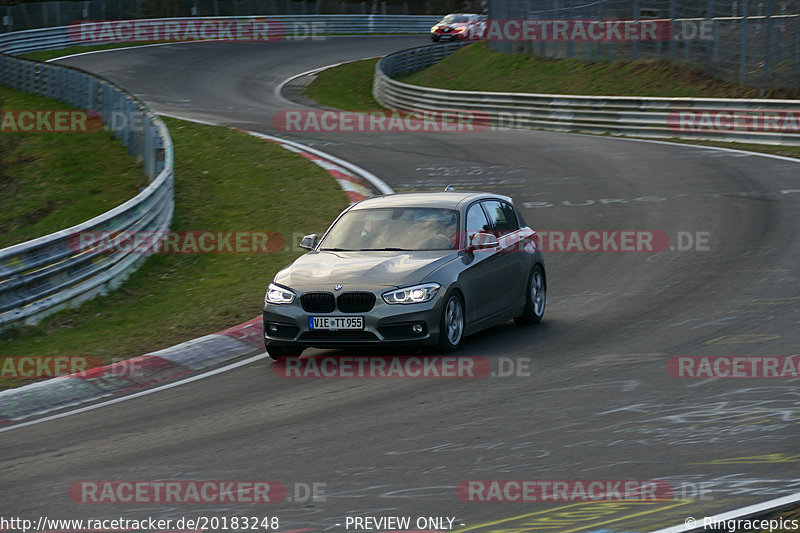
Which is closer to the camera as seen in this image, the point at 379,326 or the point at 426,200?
the point at 379,326

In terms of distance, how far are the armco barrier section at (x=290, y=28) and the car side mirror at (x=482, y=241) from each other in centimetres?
4594

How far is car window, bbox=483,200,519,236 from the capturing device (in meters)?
11.9

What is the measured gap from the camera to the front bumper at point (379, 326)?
32.5 feet

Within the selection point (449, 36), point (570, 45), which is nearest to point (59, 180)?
point (570, 45)

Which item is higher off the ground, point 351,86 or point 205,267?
point 205,267

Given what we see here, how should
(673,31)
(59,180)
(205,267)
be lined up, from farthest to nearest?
1. (673,31)
2. (59,180)
3. (205,267)

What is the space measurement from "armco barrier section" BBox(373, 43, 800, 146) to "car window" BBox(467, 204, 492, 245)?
14324 millimetres

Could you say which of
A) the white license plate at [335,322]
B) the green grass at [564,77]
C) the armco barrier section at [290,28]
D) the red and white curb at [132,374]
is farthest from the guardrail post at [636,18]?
the armco barrier section at [290,28]

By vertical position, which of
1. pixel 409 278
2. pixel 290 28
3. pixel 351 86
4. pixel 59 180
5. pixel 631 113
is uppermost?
pixel 409 278

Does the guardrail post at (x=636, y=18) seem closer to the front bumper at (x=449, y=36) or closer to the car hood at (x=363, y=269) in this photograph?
the front bumper at (x=449, y=36)

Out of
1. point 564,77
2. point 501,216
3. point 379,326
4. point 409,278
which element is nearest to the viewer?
point 379,326

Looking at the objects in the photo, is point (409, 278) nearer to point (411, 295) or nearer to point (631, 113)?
point (411, 295)

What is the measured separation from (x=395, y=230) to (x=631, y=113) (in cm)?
1826

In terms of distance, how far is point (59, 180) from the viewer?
25375mm
